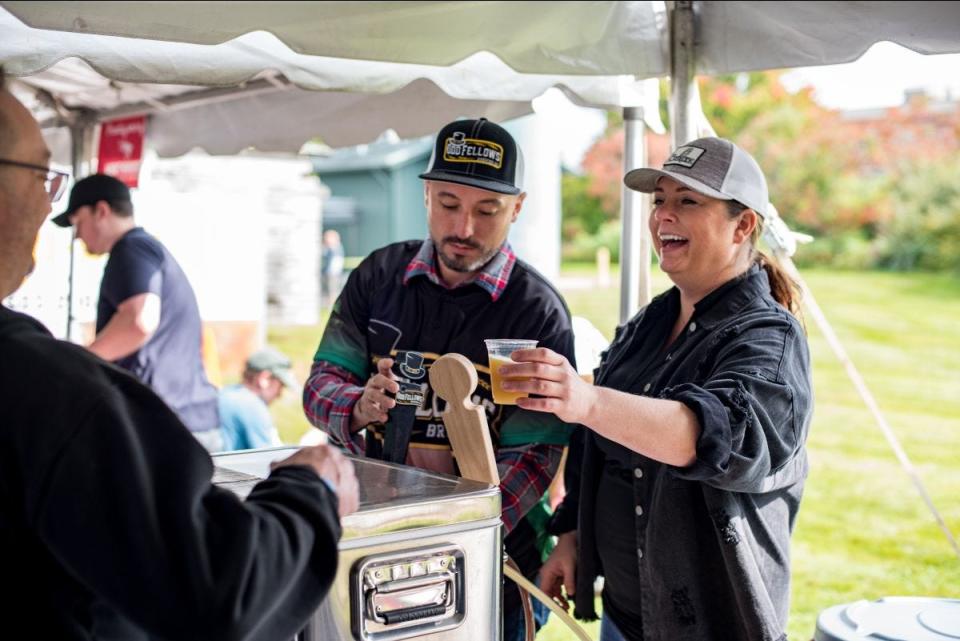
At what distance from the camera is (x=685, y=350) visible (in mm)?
2453

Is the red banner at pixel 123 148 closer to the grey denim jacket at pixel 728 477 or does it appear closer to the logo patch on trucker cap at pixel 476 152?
the logo patch on trucker cap at pixel 476 152

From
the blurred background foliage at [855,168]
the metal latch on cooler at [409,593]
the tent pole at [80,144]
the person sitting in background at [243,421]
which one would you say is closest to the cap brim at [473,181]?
the metal latch on cooler at [409,593]

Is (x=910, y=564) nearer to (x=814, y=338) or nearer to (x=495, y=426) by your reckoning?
(x=495, y=426)

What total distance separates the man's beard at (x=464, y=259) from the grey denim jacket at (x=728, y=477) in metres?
0.54

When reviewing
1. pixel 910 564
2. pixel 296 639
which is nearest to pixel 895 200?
pixel 910 564

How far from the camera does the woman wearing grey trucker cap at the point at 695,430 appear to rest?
82.5 inches

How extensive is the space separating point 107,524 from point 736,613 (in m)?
1.53

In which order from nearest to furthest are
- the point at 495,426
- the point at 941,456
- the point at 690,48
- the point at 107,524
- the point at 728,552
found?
1. the point at 107,524
2. the point at 728,552
3. the point at 495,426
4. the point at 690,48
5. the point at 941,456

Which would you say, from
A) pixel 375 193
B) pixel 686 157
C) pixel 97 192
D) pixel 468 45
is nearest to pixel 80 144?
pixel 97 192

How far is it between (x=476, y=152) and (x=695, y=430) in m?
1.03

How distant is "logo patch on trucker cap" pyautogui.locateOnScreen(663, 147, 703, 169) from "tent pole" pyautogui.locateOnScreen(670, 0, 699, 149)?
591mm

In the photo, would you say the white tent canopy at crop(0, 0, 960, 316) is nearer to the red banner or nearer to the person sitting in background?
the red banner

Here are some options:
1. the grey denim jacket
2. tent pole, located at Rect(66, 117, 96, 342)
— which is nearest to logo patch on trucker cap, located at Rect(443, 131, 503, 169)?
the grey denim jacket

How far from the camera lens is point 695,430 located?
2.09m
